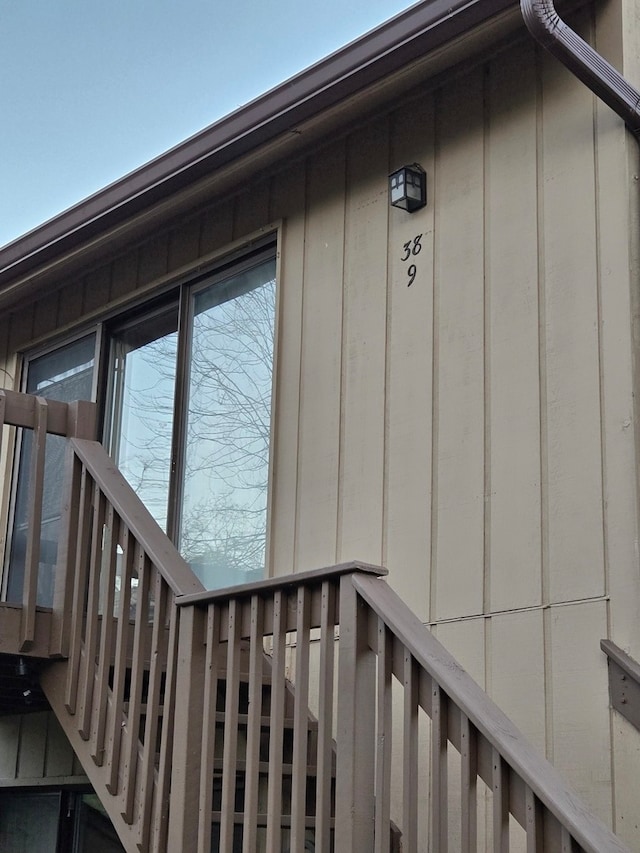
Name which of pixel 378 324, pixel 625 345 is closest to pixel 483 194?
pixel 378 324

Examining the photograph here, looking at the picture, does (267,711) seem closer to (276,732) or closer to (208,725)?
(208,725)

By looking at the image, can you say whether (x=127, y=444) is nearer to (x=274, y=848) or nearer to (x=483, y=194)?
(x=483, y=194)

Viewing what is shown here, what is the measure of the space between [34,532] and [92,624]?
514mm

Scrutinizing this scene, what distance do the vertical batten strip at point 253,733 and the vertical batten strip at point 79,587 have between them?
1.14m

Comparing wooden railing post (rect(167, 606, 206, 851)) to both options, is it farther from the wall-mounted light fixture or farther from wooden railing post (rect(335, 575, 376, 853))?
the wall-mounted light fixture

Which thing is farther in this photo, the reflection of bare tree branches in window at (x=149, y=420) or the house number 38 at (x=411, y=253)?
the reflection of bare tree branches in window at (x=149, y=420)

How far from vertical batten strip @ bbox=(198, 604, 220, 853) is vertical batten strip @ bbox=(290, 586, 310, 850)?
0.42 m

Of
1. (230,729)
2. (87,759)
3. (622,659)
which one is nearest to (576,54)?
(622,659)

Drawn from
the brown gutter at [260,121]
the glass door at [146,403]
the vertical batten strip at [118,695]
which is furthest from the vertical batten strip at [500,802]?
the glass door at [146,403]

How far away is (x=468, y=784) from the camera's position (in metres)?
3.08

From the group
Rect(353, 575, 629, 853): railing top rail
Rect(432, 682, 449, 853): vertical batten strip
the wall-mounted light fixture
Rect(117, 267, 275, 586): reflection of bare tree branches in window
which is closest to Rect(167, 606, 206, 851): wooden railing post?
Rect(353, 575, 629, 853): railing top rail

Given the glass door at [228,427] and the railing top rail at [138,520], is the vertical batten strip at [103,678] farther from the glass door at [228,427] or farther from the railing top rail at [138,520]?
the glass door at [228,427]

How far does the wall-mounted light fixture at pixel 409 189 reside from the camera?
5066 mm

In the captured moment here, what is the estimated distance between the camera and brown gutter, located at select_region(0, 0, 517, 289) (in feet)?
14.8
